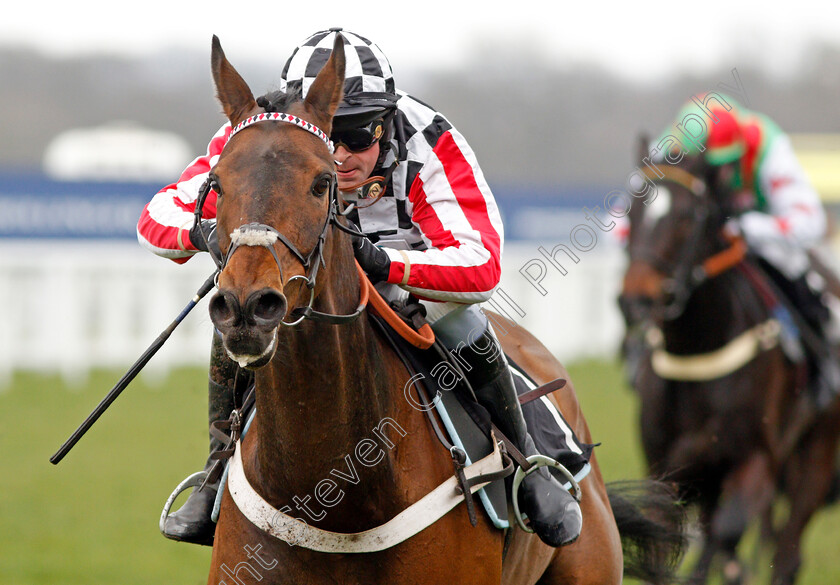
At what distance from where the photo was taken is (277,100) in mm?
2746

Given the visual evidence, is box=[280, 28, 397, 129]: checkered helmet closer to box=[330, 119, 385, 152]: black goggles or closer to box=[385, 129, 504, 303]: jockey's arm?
box=[330, 119, 385, 152]: black goggles

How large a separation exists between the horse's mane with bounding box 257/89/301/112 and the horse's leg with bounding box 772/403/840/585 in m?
4.82

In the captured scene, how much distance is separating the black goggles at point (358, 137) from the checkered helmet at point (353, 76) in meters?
0.02

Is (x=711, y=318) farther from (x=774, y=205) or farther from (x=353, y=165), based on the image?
(x=353, y=165)

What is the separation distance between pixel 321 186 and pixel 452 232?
0.63 m

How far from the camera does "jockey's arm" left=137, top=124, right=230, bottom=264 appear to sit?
9.99 feet

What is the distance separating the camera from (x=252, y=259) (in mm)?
2373

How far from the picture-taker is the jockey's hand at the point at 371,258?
2.94 meters

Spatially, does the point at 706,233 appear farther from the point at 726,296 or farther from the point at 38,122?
the point at 38,122

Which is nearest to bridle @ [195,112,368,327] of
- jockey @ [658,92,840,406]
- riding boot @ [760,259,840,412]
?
jockey @ [658,92,840,406]

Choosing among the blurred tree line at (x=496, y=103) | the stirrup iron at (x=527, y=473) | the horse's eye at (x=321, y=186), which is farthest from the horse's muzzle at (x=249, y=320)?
the blurred tree line at (x=496, y=103)

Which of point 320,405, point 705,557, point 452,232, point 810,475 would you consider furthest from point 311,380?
point 810,475

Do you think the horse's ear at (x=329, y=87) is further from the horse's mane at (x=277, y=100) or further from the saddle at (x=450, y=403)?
the saddle at (x=450, y=403)

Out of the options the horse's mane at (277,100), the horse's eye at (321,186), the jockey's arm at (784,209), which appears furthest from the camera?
the jockey's arm at (784,209)
